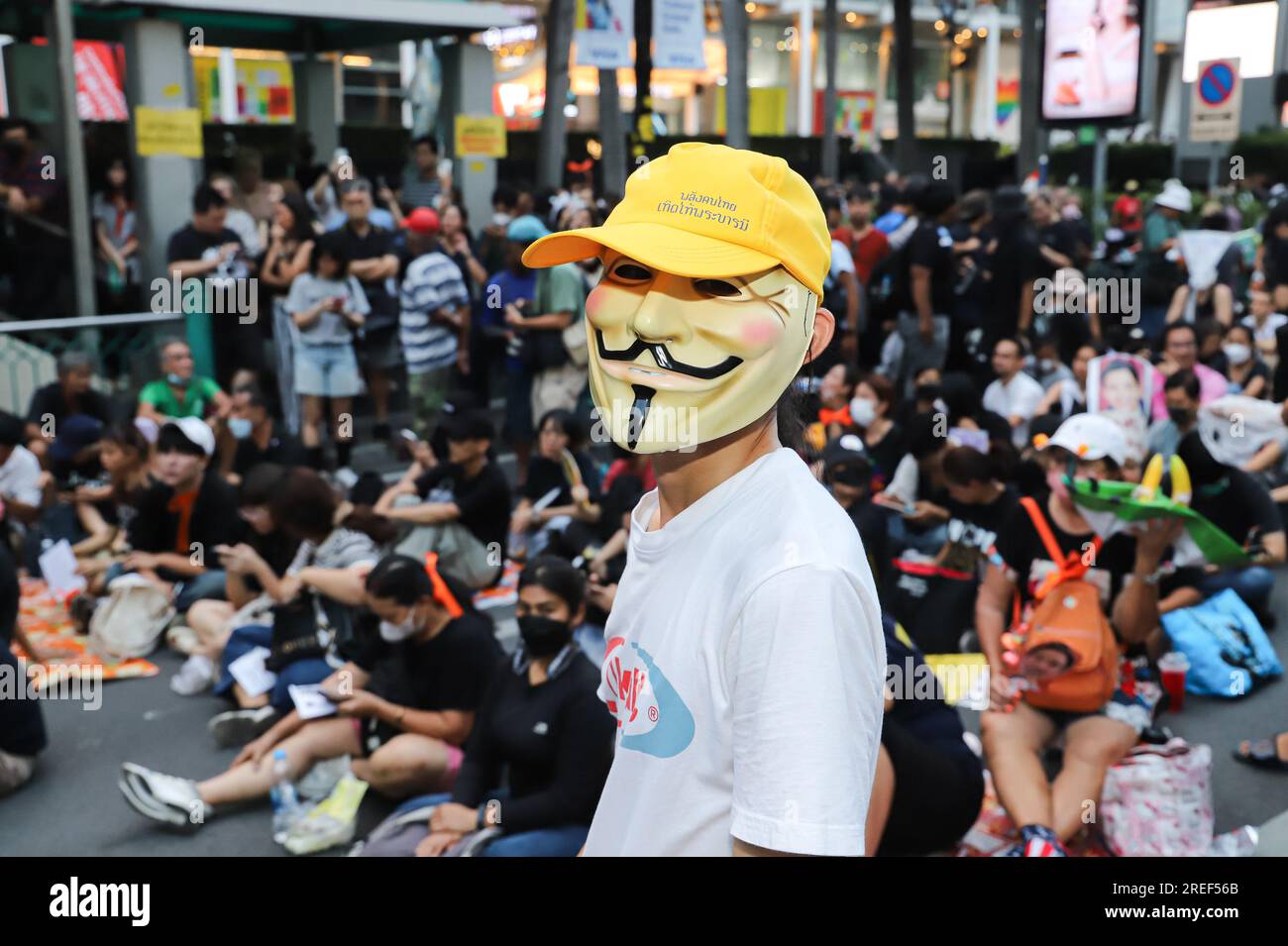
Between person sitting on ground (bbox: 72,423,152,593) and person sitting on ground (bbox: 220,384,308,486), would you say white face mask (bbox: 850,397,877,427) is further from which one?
person sitting on ground (bbox: 72,423,152,593)

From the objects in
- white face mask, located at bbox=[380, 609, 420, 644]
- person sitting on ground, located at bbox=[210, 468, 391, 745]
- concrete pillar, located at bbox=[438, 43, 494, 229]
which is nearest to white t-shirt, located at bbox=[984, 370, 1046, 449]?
person sitting on ground, located at bbox=[210, 468, 391, 745]

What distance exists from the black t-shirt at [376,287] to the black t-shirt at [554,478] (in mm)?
2403

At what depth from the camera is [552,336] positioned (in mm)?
8625

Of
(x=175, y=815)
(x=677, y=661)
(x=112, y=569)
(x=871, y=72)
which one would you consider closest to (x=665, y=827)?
(x=677, y=661)

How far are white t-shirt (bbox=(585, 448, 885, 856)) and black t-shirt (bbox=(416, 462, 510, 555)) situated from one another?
5519mm

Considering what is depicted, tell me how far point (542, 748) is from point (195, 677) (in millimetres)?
2721

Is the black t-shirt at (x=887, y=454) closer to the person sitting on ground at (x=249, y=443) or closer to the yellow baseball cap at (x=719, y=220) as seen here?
the person sitting on ground at (x=249, y=443)

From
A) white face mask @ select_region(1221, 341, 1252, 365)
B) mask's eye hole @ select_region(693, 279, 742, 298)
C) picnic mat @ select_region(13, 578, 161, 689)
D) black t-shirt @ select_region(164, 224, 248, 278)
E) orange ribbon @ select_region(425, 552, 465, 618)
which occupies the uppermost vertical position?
mask's eye hole @ select_region(693, 279, 742, 298)

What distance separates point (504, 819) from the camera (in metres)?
4.48

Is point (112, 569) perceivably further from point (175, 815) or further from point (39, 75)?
point (39, 75)

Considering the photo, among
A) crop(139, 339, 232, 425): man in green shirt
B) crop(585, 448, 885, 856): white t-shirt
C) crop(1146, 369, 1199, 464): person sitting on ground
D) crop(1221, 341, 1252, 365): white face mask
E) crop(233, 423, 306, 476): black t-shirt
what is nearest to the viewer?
crop(585, 448, 885, 856): white t-shirt

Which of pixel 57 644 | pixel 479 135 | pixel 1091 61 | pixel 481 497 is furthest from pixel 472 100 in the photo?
pixel 57 644

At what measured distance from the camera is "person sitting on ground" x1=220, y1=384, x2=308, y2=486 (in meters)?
8.20
